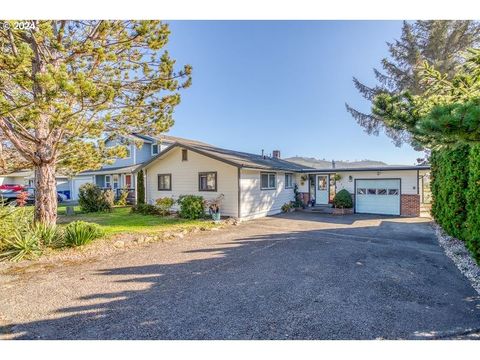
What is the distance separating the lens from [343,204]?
15297 mm

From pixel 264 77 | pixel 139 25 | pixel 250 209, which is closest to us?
pixel 139 25

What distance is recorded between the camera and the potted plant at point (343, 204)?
15.3 metres

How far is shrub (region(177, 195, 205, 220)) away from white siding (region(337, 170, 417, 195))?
9274 mm

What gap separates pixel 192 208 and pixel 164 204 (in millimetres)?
2533

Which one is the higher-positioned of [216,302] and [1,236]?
[1,236]

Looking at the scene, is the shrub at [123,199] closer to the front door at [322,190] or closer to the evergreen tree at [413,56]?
the front door at [322,190]

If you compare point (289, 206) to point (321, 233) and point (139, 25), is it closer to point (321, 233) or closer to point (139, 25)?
point (321, 233)

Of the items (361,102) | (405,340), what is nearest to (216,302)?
(405,340)

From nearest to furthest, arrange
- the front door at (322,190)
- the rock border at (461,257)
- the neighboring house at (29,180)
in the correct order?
the rock border at (461,257) < the front door at (322,190) < the neighboring house at (29,180)

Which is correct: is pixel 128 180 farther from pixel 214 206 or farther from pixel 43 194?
pixel 43 194

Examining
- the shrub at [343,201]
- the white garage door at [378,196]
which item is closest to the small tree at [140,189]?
the shrub at [343,201]

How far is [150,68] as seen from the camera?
8.58 metres

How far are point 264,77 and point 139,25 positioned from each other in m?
8.54
